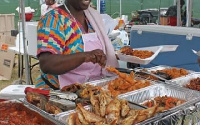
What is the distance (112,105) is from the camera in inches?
41.7

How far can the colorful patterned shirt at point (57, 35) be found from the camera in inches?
59.7

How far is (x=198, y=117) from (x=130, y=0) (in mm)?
10755

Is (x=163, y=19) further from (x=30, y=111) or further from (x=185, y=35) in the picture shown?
(x=30, y=111)

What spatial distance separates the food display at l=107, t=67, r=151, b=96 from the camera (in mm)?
1470

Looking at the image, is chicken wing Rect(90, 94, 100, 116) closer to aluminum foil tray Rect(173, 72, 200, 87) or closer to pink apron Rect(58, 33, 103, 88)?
pink apron Rect(58, 33, 103, 88)

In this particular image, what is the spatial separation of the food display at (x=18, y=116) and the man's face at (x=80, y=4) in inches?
29.5

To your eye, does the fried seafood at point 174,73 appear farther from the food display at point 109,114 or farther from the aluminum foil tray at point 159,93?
the food display at point 109,114

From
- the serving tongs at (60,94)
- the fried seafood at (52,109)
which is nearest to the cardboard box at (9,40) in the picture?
the serving tongs at (60,94)

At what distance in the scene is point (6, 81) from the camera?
5148mm

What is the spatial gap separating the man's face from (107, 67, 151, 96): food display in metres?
0.45

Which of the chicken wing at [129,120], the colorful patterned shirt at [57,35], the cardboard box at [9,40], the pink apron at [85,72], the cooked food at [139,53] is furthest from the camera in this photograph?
the cardboard box at [9,40]

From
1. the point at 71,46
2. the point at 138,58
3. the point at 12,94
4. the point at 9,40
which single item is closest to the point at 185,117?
the point at 138,58

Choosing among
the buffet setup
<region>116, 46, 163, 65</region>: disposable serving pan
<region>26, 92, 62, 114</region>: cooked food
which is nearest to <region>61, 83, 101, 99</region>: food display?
the buffet setup

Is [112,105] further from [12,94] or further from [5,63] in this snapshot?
[5,63]
